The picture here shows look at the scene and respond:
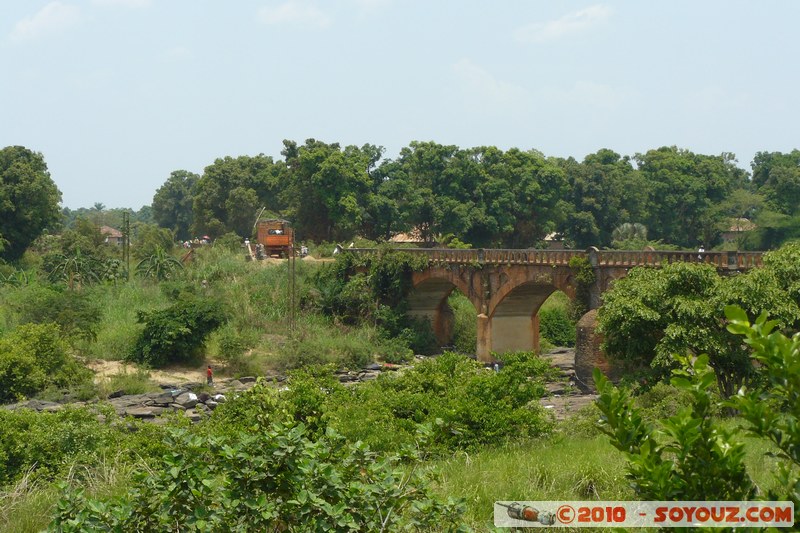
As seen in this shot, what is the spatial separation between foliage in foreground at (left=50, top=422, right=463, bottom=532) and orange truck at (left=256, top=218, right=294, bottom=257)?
4153 cm

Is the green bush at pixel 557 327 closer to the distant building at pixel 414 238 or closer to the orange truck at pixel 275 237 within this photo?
the distant building at pixel 414 238

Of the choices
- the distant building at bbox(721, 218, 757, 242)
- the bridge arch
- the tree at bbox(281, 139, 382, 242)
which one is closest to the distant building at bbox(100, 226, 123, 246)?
the tree at bbox(281, 139, 382, 242)

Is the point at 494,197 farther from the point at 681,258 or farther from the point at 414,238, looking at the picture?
the point at 681,258

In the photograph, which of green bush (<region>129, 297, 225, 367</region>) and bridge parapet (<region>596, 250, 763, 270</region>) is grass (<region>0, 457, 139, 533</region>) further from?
green bush (<region>129, 297, 225, 367</region>)

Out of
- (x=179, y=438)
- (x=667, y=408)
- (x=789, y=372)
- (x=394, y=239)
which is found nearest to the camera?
(x=789, y=372)

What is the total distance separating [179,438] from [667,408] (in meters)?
12.1

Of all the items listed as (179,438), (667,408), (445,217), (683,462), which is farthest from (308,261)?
(683,462)

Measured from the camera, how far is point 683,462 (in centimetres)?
457

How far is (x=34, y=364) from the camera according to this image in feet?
98.2

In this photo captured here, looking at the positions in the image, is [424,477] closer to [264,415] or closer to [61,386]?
[264,415]

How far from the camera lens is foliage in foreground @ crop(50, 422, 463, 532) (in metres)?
7.19

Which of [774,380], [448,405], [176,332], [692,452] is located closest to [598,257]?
[176,332]

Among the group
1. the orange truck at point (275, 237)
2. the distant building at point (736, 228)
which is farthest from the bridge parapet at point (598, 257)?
the distant building at point (736, 228)

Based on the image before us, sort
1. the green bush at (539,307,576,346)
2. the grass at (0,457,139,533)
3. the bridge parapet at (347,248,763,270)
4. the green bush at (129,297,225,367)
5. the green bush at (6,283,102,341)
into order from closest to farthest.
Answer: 1. the grass at (0,457,139,533)
2. the bridge parapet at (347,248,763,270)
3. the green bush at (129,297,225,367)
4. the green bush at (6,283,102,341)
5. the green bush at (539,307,576,346)
